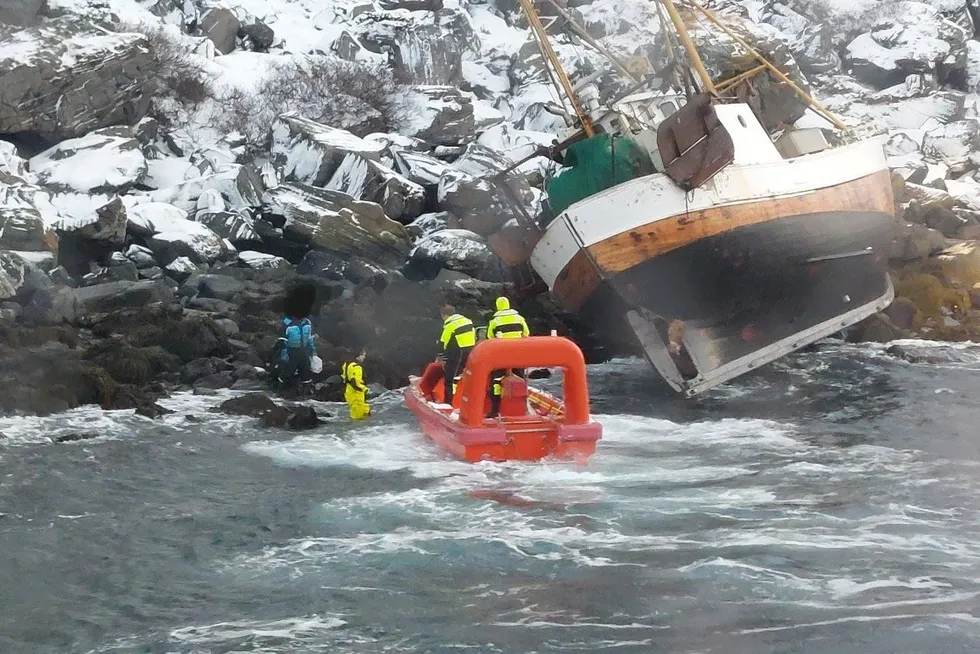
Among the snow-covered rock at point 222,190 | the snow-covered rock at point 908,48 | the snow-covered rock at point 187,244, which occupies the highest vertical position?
the snow-covered rock at point 908,48

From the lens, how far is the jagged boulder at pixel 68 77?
26594mm

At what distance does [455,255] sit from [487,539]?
15.2 m

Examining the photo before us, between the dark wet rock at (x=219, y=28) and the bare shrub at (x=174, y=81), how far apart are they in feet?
10.9

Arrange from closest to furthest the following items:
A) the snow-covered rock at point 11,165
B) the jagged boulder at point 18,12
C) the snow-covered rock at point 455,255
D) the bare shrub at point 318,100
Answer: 1. the snow-covered rock at point 455,255
2. the snow-covered rock at point 11,165
3. the jagged boulder at point 18,12
4. the bare shrub at point 318,100

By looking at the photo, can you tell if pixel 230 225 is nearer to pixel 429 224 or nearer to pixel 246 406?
pixel 429 224

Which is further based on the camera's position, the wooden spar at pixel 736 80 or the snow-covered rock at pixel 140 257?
the snow-covered rock at pixel 140 257

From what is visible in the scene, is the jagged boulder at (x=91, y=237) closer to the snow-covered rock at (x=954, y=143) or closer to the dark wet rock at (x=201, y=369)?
the dark wet rock at (x=201, y=369)

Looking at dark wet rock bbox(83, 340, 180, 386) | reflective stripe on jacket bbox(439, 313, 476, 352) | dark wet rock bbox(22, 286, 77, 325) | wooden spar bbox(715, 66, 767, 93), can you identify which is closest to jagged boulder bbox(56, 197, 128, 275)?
dark wet rock bbox(22, 286, 77, 325)

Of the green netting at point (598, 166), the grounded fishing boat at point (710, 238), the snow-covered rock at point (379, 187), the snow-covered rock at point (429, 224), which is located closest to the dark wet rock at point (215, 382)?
the grounded fishing boat at point (710, 238)

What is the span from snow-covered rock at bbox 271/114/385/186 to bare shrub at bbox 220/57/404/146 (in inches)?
191

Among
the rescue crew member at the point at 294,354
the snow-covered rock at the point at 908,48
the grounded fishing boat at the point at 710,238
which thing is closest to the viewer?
the grounded fishing boat at the point at 710,238

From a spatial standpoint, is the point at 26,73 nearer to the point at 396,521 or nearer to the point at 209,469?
the point at 209,469

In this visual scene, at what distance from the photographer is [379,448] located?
11969 mm

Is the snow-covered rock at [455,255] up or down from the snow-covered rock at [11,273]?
up
